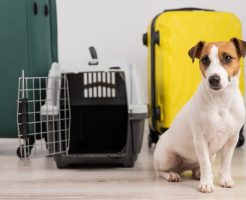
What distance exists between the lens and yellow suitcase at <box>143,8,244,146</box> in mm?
2266

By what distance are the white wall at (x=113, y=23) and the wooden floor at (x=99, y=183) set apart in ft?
3.22

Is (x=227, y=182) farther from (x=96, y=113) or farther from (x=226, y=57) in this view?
(x=96, y=113)

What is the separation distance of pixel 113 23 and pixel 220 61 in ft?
4.98

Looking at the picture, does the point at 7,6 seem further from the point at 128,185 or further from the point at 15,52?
the point at 128,185

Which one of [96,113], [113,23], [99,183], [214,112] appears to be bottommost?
[99,183]

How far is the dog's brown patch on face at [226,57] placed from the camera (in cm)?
157

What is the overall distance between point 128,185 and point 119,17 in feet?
4.94

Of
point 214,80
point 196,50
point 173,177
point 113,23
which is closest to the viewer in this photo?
point 214,80

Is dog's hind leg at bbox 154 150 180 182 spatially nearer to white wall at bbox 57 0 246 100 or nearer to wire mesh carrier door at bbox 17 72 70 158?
wire mesh carrier door at bbox 17 72 70 158

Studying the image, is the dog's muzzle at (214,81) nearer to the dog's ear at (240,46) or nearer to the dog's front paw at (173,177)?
the dog's ear at (240,46)

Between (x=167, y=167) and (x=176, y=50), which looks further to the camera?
(x=176, y=50)

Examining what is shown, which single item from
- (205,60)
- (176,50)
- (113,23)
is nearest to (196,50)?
(205,60)

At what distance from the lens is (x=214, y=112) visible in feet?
5.33

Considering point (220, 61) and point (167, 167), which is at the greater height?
point (220, 61)
